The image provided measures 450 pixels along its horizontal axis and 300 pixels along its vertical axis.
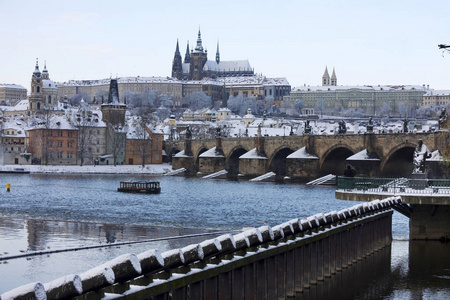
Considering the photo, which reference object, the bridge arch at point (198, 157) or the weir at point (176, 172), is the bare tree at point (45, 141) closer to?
the weir at point (176, 172)

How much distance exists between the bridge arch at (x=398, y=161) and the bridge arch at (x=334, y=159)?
7644 millimetres

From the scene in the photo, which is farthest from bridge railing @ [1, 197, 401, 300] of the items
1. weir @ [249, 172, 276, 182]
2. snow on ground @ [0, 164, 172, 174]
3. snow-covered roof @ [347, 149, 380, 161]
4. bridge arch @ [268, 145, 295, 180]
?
snow on ground @ [0, 164, 172, 174]

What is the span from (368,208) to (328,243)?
4.75 meters

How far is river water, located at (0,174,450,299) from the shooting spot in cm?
2114

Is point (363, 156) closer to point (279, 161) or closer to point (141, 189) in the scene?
point (279, 161)

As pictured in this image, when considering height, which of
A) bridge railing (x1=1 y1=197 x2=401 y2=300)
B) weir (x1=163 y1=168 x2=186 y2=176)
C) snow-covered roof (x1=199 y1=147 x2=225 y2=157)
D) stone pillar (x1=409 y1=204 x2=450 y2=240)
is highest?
bridge railing (x1=1 y1=197 x2=401 y2=300)

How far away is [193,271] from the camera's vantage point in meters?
14.4

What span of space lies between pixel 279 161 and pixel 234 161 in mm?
11030

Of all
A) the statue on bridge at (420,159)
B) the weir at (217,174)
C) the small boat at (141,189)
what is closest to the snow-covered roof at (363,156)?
the small boat at (141,189)

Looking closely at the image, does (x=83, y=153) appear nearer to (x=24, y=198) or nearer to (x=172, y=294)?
(x=24, y=198)

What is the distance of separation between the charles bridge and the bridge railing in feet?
155

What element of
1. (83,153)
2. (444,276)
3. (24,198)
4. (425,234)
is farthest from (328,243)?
(83,153)

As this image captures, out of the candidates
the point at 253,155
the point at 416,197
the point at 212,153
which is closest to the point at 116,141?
the point at 212,153

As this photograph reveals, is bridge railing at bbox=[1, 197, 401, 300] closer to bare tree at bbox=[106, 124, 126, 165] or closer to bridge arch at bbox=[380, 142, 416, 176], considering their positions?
bridge arch at bbox=[380, 142, 416, 176]
